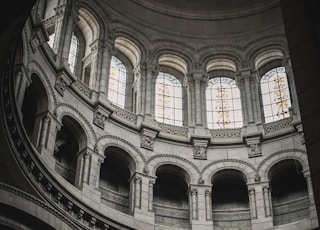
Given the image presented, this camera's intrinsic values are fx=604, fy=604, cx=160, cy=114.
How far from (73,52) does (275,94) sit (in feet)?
37.3

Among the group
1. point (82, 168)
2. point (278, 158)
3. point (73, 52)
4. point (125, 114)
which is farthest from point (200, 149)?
point (73, 52)

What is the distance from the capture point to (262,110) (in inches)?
1309

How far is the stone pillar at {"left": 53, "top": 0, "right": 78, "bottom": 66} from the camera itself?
2878 cm

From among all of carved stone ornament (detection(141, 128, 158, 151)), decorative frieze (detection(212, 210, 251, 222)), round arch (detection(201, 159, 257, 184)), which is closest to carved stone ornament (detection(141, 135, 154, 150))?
carved stone ornament (detection(141, 128, 158, 151))

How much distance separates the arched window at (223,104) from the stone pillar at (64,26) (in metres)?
9.01

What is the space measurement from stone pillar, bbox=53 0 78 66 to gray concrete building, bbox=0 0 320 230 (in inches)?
2.9

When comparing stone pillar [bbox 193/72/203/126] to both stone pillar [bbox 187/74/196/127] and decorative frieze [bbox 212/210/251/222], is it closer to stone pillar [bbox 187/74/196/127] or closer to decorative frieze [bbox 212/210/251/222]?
stone pillar [bbox 187/74/196/127]

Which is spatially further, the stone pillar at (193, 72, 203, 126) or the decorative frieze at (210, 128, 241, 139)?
the stone pillar at (193, 72, 203, 126)

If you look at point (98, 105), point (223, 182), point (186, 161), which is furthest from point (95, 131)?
point (223, 182)

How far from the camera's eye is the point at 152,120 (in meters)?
31.3

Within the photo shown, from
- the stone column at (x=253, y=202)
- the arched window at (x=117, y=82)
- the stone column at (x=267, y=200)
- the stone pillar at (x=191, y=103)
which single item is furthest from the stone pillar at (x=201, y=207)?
the arched window at (x=117, y=82)

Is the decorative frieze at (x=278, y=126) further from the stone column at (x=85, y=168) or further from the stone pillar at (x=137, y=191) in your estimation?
the stone column at (x=85, y=168)

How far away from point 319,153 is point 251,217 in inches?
649

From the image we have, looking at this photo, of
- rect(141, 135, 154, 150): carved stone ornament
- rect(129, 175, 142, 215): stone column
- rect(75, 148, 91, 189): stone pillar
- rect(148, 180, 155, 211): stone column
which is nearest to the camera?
rect(75, 148, 91, 189): stone pillar
